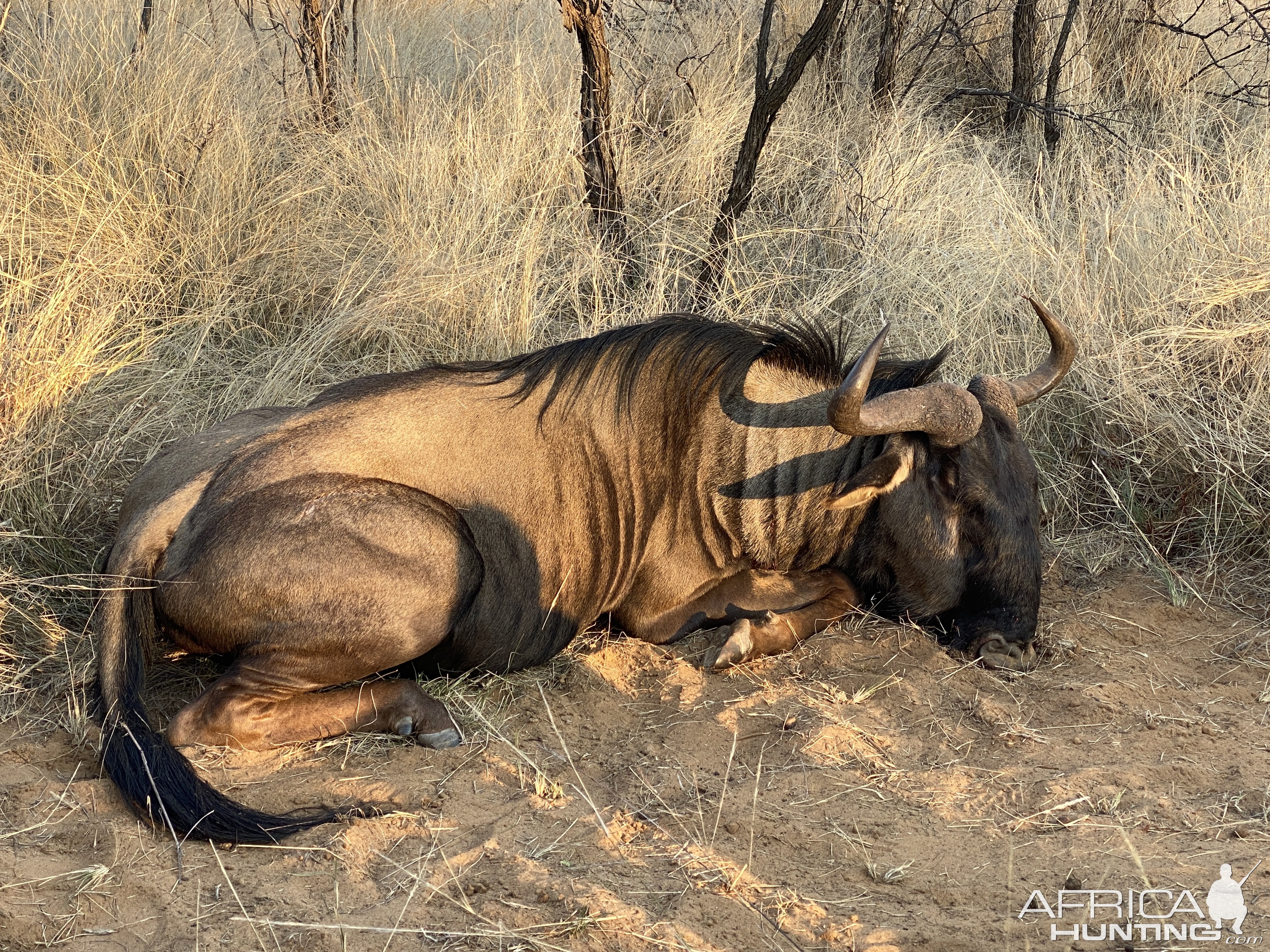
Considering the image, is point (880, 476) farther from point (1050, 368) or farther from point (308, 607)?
point (308, 607)

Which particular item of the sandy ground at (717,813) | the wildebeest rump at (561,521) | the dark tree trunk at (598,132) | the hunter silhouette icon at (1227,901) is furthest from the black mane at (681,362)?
the dark tree trunk at (598,132)

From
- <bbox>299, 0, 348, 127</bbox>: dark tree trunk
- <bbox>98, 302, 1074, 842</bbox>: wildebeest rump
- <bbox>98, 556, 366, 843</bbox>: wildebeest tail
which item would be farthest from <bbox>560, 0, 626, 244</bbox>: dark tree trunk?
<bbox>98, 556, 366, 843</bbox>: wildebeest tail

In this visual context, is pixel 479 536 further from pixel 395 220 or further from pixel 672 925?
pixel 395 220

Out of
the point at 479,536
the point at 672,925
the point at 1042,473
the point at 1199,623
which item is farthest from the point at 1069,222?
the point at 672,925

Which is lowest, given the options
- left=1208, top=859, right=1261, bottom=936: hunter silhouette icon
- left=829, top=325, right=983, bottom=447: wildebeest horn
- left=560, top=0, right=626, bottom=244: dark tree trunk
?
left=1208, top=859, right=1261, bottom=936: hunter silhouette icon

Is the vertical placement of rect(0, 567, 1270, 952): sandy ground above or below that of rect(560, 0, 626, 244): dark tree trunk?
below

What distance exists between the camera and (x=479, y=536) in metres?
4.31

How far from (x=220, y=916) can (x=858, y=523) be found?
8.59ft

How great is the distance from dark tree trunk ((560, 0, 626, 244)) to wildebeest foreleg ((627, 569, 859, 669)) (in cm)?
266

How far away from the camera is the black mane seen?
4609 millimetres

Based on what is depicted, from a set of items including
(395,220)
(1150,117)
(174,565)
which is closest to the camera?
(174,565)

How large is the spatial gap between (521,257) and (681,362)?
2.05m

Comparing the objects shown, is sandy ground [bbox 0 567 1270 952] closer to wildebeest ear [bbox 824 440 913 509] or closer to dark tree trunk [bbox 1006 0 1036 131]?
Answer: wildebeest ear [bbox 824 440 913 509]

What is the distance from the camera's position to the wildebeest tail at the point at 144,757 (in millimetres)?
3447
